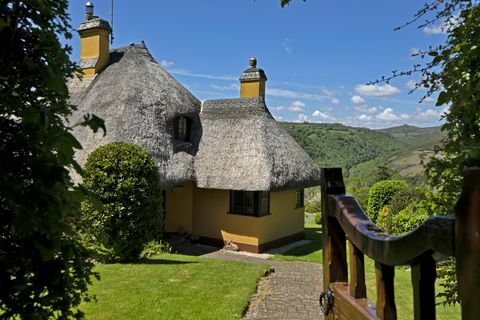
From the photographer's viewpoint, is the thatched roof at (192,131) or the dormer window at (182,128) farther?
the dormer window at (182,128)

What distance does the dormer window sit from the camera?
14.7 meters

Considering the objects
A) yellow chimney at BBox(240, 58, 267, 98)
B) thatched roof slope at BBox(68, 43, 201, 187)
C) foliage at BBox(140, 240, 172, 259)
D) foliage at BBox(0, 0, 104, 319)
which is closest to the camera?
foliage at BBox(0, 0, 104, 319)

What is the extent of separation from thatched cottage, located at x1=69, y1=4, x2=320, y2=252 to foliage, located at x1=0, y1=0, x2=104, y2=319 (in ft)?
35.6

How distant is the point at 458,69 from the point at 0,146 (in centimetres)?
253

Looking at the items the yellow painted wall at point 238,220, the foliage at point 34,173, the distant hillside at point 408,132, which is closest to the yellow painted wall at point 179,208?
the yellow painted wall at point 238,220

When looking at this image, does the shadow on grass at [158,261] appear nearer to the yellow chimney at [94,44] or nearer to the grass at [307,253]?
the grass at [307,253]

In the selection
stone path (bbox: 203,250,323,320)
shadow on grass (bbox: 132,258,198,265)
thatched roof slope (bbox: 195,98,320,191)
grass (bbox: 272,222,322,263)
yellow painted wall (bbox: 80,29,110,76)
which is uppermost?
yellow painted wall (bbox: 80,29,110,76)

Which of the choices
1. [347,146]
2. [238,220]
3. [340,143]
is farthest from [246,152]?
[347,146]

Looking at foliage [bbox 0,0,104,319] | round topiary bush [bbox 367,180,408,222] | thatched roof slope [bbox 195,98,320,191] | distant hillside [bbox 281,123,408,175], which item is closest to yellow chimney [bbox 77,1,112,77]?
thatched roof slope [bbox 195,98,320,191]

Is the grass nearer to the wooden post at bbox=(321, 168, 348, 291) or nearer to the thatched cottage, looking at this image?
the thatched cottage

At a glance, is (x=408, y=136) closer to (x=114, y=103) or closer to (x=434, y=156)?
(x=114, y=103)

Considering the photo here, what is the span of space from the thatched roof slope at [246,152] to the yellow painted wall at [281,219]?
33.5 inches

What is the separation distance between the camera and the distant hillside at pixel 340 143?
6431 cm

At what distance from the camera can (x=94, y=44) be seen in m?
16.1
